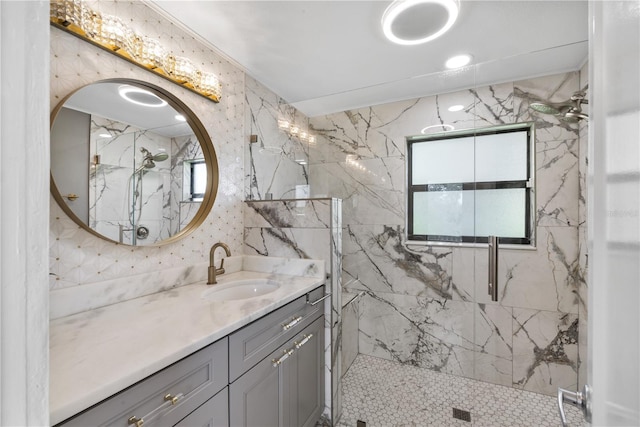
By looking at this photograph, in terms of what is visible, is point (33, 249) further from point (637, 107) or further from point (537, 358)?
point (537, 358)

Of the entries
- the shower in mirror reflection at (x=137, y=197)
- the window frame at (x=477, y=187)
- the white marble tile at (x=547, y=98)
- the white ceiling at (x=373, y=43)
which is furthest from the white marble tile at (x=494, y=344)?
the shower in mirror reflection at (x=137, y=197)

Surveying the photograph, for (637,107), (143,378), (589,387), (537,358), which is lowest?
(537,358)

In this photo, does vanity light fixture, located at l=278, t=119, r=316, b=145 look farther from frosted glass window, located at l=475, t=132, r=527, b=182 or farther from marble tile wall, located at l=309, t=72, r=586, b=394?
frosted glass window, located at l=475, t=132, r=527, b=182

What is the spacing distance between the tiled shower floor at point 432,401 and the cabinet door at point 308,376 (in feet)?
1.08

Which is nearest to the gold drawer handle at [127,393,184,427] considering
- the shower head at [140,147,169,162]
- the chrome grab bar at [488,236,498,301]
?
the shower head at [140,147,169,162]

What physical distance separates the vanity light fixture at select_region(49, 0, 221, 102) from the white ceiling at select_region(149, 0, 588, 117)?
0.80 ft

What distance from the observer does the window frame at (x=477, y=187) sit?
64.4 inches

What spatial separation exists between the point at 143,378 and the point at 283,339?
2.18ft

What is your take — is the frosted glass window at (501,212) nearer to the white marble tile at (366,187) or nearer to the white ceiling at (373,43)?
the white marble tile at (366,187)

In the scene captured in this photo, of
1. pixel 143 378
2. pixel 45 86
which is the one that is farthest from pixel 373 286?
pixel 45 86

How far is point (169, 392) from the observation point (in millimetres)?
770

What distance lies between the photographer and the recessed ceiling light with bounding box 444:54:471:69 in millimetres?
1841

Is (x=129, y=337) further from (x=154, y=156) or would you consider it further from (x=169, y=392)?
(x=154, y=156)

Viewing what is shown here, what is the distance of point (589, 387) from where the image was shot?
0.43 metres
